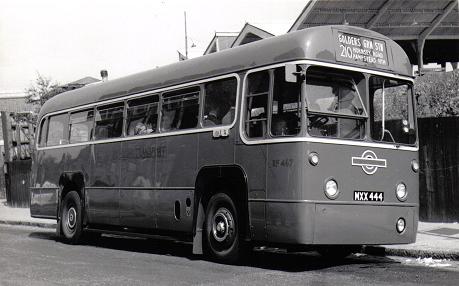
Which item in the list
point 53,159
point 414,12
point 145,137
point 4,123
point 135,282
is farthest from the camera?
point 4,123

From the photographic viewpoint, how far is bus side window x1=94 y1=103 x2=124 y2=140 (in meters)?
12.1

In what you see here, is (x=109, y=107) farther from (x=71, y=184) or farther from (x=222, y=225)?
(x=222, y=225)

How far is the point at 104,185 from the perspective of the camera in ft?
40.8

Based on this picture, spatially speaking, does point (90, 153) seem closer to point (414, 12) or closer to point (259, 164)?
point (259, 164)

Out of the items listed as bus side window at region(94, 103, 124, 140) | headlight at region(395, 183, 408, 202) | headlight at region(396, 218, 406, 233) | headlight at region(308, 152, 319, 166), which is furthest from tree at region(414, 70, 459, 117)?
headlight at region(308, 152, 319, 166)

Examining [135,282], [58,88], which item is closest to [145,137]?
[135,282]

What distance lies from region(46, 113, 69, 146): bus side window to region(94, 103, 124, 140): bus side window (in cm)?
153

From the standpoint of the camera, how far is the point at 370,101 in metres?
8.87

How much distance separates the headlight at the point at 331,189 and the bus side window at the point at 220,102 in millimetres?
1815

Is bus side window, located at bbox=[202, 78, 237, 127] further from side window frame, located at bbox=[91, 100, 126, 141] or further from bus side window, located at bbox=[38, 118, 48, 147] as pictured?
bus side window, located at bbox=[38, 118, 48, 147]

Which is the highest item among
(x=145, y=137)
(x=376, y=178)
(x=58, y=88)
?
(x=58, y=88)

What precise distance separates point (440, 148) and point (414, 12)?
15.5 metres

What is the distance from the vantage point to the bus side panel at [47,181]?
46.1 ft

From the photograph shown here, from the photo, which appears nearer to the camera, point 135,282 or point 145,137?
point 135,282
